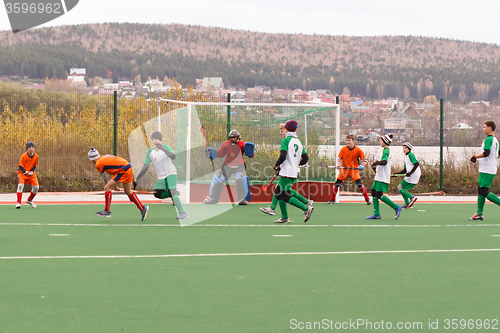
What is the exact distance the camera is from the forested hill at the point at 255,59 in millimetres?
91125

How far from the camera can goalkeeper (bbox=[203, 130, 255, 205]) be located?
1562 cm

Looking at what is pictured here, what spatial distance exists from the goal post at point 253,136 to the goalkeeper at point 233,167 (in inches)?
14.4

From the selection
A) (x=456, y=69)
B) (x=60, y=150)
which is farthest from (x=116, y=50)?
(x=60, y=150)

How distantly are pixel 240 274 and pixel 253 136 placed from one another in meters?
10.3

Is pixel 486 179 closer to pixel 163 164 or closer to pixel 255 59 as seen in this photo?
pixel 163 164


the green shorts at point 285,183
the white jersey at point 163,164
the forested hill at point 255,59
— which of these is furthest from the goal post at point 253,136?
the forested hill at point 255,59

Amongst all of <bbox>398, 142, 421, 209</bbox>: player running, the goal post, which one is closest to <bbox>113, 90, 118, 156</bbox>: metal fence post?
the goal post

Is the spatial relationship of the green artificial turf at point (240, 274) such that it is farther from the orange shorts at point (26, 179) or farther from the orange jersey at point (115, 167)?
the orange shorts at point (26, 179)

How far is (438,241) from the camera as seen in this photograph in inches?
402

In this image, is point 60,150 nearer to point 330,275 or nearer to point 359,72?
point 330,275

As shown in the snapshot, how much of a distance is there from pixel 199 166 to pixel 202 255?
836 centimetres

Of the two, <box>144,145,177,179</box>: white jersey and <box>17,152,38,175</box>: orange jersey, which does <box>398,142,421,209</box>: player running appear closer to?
<box>144,145,177,179</box>: white jersey

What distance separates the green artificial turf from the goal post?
13.7ft

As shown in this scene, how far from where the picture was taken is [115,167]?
12117 mm
